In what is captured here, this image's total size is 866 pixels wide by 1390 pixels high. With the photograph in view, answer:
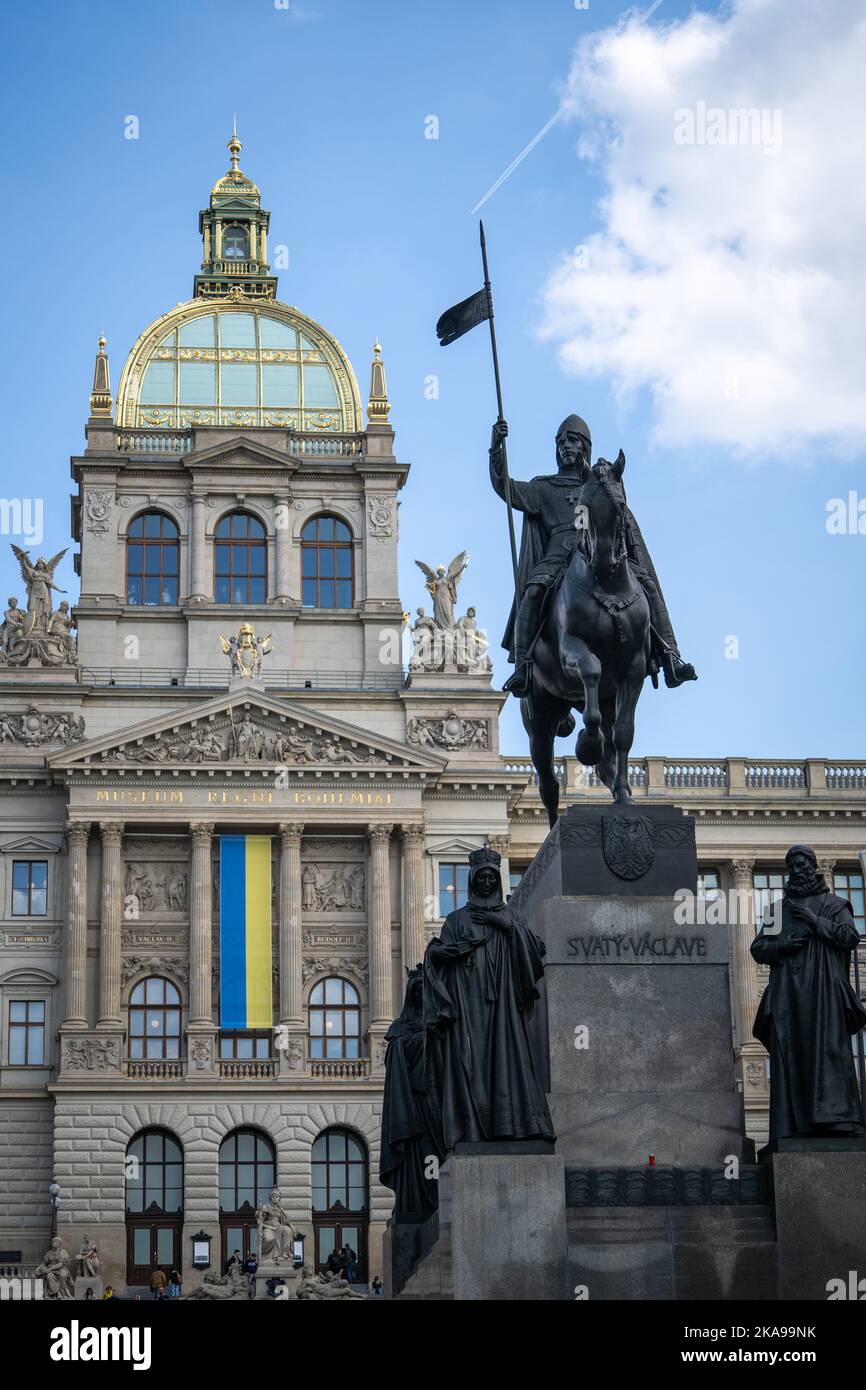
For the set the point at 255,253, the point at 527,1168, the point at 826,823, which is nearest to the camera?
the point at 527,1168

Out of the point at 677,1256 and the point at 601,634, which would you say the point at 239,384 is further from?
the point at 677,1256

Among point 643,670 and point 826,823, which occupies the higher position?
point 826,823

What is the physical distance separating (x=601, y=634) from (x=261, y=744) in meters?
46.7

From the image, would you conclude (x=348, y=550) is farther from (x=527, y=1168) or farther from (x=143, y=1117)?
(x=527, y=1168)

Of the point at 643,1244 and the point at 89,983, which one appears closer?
the point at 643,1244

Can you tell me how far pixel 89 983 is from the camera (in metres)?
61.8

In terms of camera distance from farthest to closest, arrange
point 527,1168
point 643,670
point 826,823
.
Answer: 1. point 826,823
2. point 643,670
3. point 527,1168

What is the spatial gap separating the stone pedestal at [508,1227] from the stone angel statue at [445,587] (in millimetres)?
52642

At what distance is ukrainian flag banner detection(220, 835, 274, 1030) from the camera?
2430 inches

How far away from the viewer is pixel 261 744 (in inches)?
2482

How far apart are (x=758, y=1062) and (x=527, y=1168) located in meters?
49.0

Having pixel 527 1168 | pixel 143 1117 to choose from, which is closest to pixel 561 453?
pixel 527 1168

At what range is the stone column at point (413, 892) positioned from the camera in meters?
62.8
